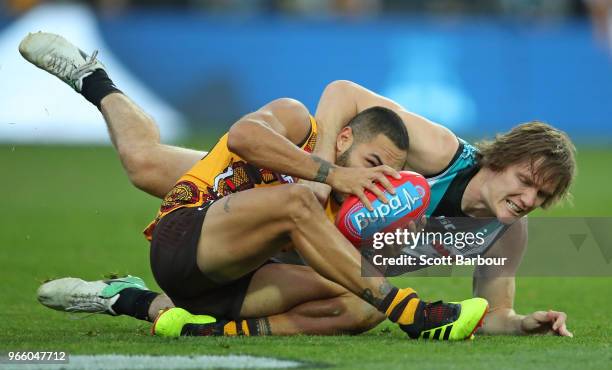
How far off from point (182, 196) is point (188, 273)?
1.55ft

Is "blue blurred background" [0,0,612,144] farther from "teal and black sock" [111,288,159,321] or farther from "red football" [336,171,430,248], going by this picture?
"red football" [336,171,430,248]

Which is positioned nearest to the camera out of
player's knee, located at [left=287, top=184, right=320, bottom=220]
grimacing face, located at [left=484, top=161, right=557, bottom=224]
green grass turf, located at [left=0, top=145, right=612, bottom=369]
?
green grass turf, located at [left=0, top=145, right=612, bottom=369]

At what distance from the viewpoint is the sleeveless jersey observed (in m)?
5.67

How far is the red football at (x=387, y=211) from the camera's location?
5215 mm

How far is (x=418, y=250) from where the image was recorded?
19.2 feet

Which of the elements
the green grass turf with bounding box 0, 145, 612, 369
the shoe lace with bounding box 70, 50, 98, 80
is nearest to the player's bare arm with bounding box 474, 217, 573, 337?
the green grass turf with bounding box 0, 145, 612, 369

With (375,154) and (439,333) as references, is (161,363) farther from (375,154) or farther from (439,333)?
(375,154)

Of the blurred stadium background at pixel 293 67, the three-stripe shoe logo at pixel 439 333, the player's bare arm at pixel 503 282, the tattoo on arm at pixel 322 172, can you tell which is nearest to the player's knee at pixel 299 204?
the tattoo on arm at pixel 322 172

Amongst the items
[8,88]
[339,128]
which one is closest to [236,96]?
[8,88]

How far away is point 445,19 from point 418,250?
14.1m

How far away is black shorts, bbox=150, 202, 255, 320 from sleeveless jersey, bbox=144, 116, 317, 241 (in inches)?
4.6

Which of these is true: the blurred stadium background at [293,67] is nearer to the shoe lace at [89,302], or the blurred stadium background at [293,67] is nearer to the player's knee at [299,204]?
the shoe lace at [89,302]

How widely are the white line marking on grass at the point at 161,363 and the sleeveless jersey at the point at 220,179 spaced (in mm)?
1215

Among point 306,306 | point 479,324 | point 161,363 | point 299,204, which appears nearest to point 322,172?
point 299,204
